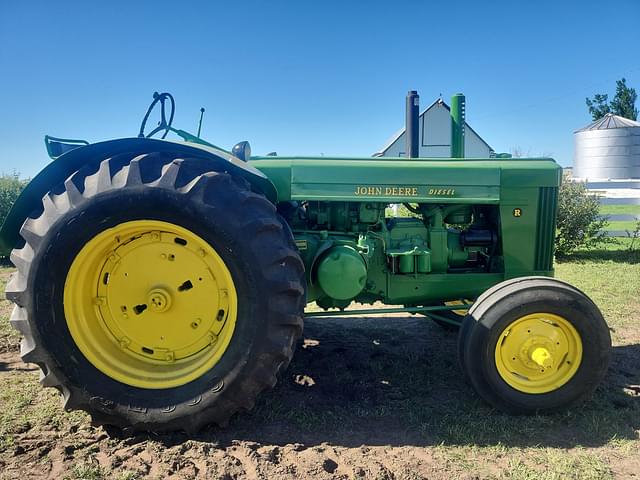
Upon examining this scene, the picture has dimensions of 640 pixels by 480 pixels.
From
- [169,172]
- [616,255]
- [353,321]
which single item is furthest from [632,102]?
[169,172]

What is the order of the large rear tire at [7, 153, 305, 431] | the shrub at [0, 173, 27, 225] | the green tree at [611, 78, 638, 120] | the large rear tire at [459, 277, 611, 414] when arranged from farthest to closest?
the green tree at [611, 78, 638, 120], the shrub at [0, 173, 27, 225], the large rear tire at [459, 277, 611, 414], the large rear tire at [7, 153, 305, 431]

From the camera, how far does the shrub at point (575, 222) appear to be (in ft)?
28.1

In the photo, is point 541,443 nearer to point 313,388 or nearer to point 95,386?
point 313,388

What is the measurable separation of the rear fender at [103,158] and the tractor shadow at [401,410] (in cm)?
141

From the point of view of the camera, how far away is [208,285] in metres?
2.79

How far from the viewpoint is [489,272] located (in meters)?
3.70

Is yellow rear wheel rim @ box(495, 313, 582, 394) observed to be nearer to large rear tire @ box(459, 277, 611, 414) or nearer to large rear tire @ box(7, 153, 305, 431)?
large rear tire @ box(459, 277, 611, 414)

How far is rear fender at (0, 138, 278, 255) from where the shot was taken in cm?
278

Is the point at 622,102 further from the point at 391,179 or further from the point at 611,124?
the point at 391,179

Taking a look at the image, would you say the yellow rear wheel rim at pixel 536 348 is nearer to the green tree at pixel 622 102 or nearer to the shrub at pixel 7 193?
the shrub at pixel 7 193

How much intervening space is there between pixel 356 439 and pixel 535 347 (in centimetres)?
120

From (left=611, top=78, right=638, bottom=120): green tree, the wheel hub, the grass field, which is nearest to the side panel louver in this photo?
the grass field

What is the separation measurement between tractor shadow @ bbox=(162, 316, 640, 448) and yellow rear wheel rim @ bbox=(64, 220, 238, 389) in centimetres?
44

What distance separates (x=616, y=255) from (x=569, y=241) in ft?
2.97
